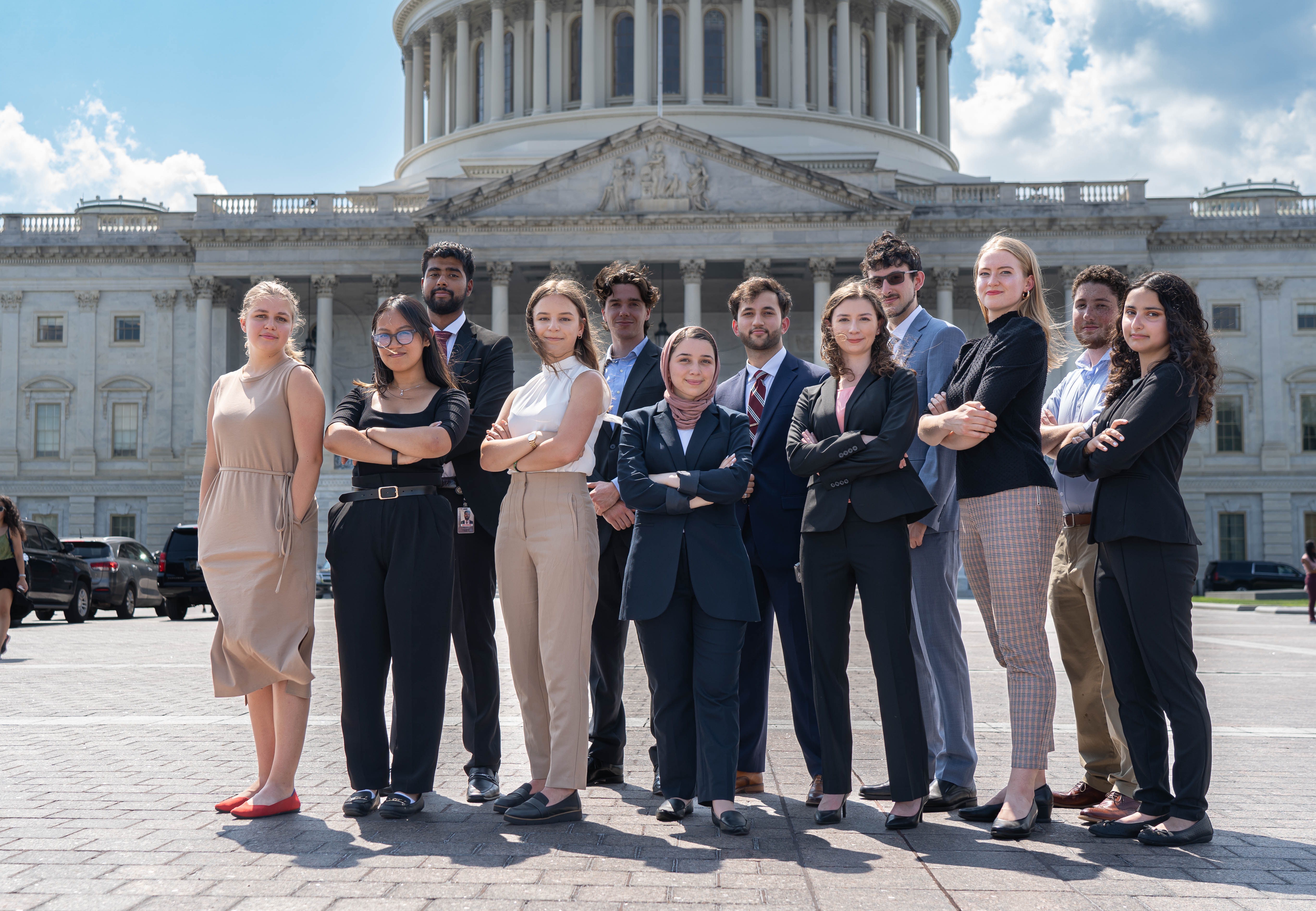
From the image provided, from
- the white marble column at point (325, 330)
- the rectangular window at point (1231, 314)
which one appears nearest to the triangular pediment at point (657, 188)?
the white marble column at point (325, 330)

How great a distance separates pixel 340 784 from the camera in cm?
648

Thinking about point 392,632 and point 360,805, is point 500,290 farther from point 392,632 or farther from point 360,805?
→ point 360,805

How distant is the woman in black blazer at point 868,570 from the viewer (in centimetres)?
Result: 555

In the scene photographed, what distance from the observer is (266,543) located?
5855mm

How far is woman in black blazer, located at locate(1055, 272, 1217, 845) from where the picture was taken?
5.32 m

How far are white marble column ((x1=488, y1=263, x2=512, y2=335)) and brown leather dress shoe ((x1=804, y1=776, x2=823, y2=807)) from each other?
136ft

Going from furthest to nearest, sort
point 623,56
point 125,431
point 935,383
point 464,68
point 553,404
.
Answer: point 464,68 → point 623,56 → point 125,431 → point 935,383 → point 553,404

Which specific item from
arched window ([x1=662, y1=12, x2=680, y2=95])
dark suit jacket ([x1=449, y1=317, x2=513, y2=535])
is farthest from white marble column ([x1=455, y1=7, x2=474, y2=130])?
dark suit jacket ([x1=449, y1=317, x2=513, y2=535])

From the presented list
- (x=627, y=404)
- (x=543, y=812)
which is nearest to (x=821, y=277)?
(x=627, y=404)

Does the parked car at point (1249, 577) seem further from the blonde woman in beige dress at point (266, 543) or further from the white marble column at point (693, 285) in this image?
the blonde woman in beige dress at point (266, 543)

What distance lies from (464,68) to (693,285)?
2831 cm

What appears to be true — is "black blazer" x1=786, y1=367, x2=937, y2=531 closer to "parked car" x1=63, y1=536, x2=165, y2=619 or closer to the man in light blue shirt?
Result: the man in light blue shirt

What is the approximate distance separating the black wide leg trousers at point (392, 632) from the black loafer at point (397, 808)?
0.10 metres

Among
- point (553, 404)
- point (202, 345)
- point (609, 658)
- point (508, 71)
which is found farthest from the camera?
point (508, 71)
